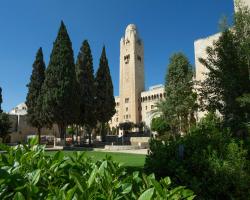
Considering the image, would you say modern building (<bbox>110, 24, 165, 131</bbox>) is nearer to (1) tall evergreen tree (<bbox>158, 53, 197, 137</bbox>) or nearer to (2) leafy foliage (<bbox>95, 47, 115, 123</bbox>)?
(2) leafy foliage (<bbox>95, 47, 115, 123</bbox>)

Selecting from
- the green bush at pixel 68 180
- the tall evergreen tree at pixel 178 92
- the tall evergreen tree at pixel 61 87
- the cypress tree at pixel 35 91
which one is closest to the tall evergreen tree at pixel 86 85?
the tall evergreen tree at pixel 61 87

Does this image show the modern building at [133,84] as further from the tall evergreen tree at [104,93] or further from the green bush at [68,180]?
the green bush at [68,180]

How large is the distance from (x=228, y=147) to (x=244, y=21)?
594cm

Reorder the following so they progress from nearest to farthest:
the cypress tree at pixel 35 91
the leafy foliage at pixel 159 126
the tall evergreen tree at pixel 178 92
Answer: the tall evergreen tree at pixel 178 92 → the cypress tree at pixel 35 91 → the leafy foliage at pixel 159 126

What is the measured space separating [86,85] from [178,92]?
45.6 feet

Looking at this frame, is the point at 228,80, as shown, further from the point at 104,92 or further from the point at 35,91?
the point at 35,91

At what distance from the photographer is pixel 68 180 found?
1.70 meters

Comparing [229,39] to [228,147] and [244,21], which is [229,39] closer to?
[244,21]

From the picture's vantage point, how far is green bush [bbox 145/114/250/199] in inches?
156

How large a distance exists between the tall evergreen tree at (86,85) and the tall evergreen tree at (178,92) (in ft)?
34.5

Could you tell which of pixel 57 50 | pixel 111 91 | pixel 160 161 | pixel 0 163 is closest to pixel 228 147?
pixel 160 161

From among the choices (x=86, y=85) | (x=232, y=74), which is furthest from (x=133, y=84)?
(x=232, y=74)

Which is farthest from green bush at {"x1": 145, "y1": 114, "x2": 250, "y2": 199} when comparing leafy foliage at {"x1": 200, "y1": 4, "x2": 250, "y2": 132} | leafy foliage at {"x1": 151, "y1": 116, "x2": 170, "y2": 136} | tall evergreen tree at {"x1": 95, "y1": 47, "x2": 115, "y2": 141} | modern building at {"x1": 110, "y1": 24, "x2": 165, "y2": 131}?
modern building at {"x1": 110, "y1": 24, "x2": 165, "y2": 131}

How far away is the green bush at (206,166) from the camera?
3973mm
